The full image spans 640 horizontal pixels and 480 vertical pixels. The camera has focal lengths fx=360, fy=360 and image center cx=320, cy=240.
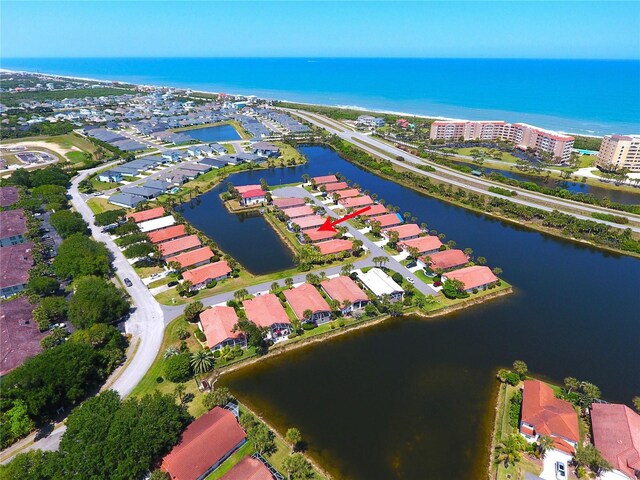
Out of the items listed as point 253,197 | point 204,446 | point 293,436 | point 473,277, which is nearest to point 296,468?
point 293,436

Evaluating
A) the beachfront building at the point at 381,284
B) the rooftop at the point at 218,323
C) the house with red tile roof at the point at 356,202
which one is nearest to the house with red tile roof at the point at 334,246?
the beachfront building at the point at 381,284

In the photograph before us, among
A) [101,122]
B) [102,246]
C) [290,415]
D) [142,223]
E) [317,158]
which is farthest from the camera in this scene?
[101,122]

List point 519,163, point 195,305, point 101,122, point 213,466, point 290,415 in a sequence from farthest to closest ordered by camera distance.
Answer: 1. point 101,122
2. point 519,163
3. point 195,305
4. point 290,415
5. point 213,466

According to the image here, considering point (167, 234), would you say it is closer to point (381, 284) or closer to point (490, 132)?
point (381, 284)

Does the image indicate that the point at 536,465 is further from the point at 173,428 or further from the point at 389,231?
the point at 389,231

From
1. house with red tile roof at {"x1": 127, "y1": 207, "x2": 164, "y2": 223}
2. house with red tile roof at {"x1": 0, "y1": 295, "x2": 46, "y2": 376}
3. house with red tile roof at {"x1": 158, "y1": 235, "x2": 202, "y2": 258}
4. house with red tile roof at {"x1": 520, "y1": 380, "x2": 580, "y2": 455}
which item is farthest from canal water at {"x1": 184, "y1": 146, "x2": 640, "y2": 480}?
house with red tile roof at {"x1": 127, "y1": 207, "x2": 164, "y2": 223}

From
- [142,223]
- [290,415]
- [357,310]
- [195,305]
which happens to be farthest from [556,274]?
[142,223]
